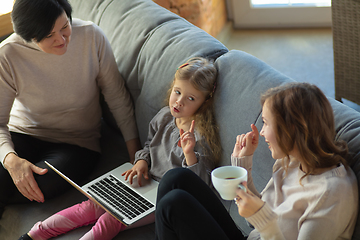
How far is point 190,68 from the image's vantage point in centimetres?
138

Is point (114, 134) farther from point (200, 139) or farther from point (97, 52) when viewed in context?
point (200, 139)

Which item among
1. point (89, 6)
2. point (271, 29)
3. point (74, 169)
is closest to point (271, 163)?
point (74, 169)

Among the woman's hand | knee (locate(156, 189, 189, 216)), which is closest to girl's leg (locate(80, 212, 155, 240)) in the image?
the woman's hand

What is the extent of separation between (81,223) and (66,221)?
58mm

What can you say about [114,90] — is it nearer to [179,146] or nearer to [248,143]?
[179,146]

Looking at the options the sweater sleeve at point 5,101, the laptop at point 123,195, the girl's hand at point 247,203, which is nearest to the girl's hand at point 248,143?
the girl's hand at point 247,203

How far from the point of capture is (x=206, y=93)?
1385mm

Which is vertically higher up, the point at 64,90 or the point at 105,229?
the point at 64,90

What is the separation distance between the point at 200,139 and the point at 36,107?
30.9 inches

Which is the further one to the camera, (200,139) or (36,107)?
(36,107)

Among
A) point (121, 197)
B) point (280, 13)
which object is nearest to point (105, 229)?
point (121, 197)

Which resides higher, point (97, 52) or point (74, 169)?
point (97, 52)

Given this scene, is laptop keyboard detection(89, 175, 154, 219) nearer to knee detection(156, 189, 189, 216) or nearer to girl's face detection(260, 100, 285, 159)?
Answer: knee detection(156, 189, 189, 216)

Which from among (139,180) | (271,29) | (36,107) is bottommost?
(271,29)
